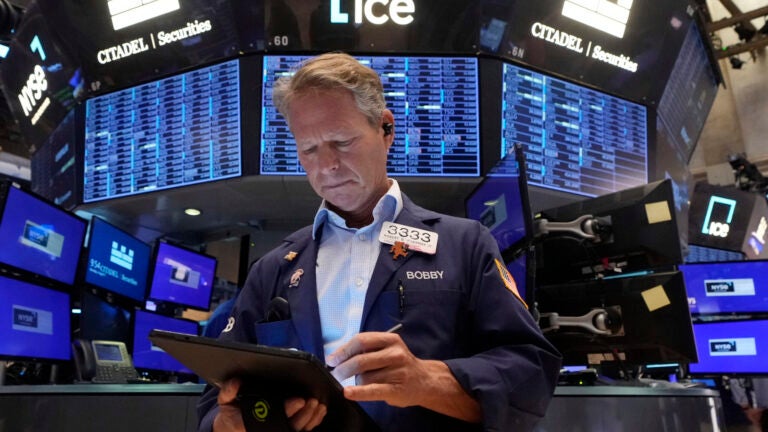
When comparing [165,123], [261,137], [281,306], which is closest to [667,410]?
[281,306]

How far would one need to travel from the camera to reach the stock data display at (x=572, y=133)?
4043 mm

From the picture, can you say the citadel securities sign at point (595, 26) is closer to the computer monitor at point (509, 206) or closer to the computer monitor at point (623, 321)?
the computer monitor at point (509, 206)

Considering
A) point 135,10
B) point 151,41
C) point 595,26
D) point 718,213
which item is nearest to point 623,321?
point 595,26

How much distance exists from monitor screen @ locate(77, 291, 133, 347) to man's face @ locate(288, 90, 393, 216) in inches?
122

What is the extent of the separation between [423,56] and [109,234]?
2.32 m

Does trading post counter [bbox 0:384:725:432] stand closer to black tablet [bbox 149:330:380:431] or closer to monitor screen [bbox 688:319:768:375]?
black tablet [bbox 149:330:380:431]

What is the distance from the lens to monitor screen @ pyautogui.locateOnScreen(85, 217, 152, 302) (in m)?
3.97

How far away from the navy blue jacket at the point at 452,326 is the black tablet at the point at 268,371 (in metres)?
0.14

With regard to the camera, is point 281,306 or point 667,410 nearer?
point 281,306

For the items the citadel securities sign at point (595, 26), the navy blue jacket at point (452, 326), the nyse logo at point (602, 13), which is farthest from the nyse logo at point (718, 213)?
the navy blue jacket at point (452, 326)

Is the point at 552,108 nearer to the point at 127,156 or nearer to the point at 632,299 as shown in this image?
the point at 632,299

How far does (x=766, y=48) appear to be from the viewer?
33.4 ft

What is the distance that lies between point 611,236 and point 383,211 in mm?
1713

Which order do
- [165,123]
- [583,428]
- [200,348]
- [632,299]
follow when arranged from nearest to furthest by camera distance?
[200,348], [583,428], [632,299], [165,123]
